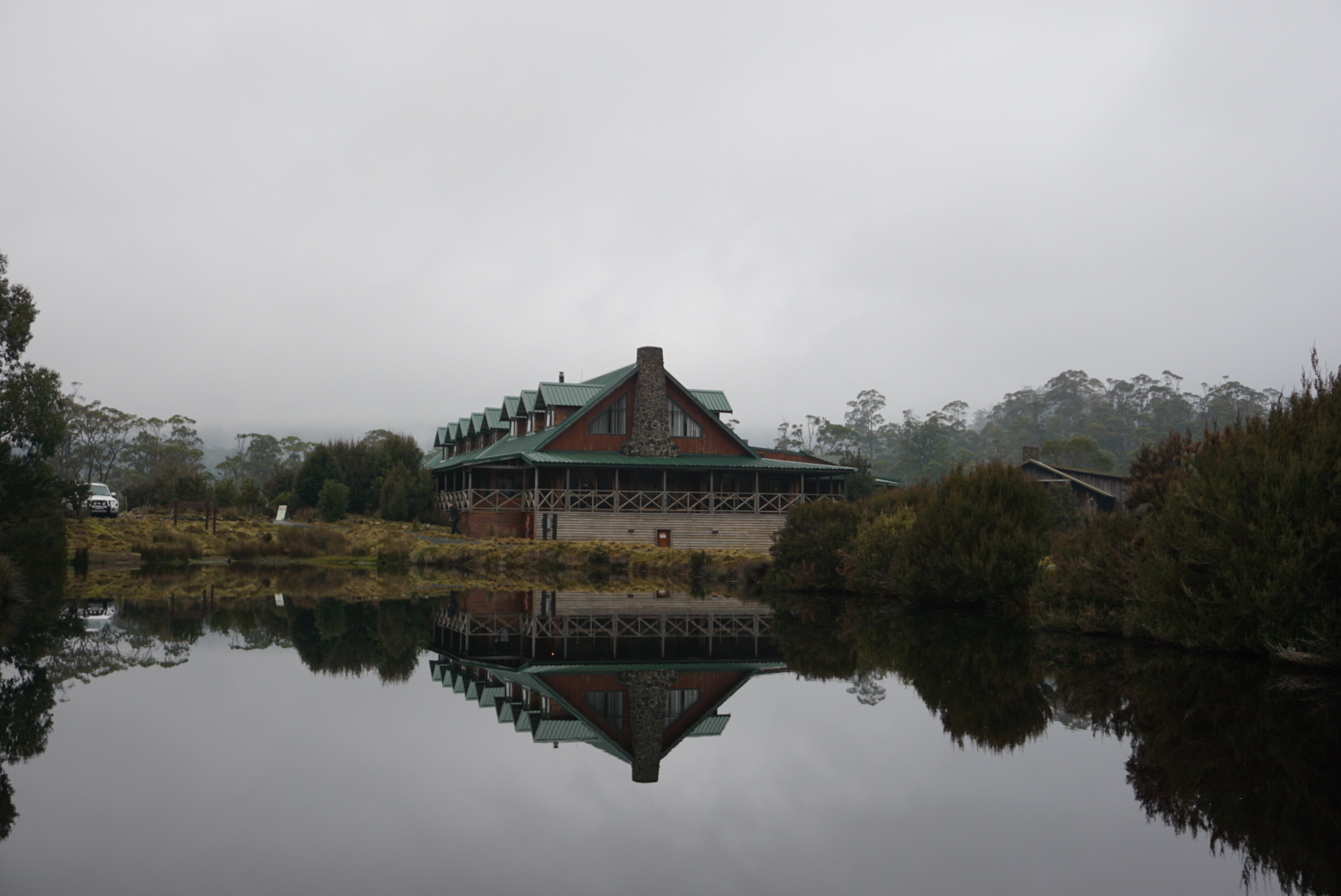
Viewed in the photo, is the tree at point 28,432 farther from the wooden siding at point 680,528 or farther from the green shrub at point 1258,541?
the green shrub at point 1258,541

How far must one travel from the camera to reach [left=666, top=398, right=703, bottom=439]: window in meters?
45.6

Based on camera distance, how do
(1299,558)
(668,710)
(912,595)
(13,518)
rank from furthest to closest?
(13,518) < (912,595) < (1299,558) < (668,710)

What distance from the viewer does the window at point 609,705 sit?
9.92m

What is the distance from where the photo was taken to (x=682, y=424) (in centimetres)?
4572

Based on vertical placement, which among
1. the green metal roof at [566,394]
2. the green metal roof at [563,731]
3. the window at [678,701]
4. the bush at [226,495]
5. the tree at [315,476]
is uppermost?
the green metal roof at [566,394]

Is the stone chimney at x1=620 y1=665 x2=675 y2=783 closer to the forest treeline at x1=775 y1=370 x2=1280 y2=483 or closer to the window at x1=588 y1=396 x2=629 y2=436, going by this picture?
the window at x1=588 y1=396 x2=629 y2=436

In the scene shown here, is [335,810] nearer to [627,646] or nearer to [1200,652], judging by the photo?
[627,646]

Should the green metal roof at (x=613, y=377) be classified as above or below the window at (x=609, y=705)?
above

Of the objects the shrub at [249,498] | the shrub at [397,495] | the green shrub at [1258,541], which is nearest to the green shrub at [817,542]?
the green shrub at [1258,541]

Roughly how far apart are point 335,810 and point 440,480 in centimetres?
5036

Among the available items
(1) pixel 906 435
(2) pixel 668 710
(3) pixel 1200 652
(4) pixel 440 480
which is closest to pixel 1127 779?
(2) pixel 668 710

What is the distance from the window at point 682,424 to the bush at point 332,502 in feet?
55.5

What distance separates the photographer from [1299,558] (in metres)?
11.6

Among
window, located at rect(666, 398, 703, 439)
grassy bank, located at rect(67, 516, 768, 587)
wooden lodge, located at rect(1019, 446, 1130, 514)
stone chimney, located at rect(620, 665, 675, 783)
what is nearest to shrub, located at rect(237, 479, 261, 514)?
grassy bank, located at rect(67, 516, 768, 587)
